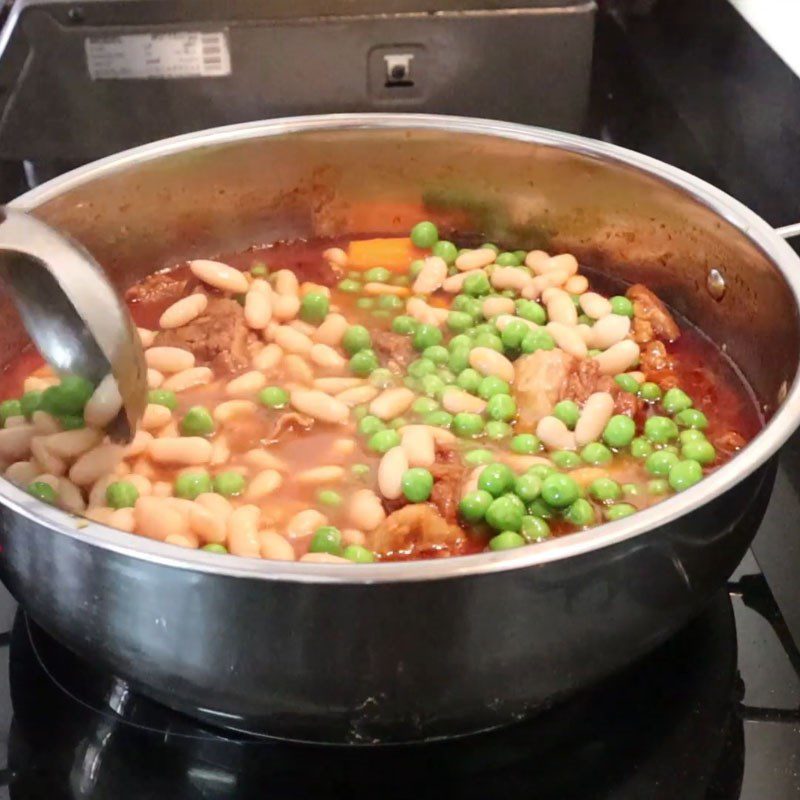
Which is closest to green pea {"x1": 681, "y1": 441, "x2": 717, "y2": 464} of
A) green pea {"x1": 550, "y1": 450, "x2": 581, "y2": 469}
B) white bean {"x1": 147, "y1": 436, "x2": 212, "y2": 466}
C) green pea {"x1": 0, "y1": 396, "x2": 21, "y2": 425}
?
green pea {"x1": 550, "y1": 450, "x2": 581, "y2": 469}

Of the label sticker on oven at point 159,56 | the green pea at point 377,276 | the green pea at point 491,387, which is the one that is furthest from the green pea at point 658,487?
the label sticker on oven at point 159,56

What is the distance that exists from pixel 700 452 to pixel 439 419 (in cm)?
30

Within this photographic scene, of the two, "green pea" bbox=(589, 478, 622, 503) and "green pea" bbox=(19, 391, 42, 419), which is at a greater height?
"green pea" bbox=(19, 391, 42, 419)

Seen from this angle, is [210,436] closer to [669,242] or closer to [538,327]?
[538,327]

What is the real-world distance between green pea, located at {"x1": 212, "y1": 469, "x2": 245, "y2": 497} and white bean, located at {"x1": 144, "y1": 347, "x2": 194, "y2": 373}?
0.23 metres

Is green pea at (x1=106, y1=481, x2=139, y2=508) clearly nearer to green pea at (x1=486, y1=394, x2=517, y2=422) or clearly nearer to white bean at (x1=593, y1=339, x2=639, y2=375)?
green pea at (x1=486, y1=394, x2=517, y2=422)

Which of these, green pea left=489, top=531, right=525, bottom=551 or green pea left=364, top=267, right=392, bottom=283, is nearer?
green pea left=489, top=531, right=525, bottom=551

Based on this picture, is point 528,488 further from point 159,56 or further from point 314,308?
point 159,56

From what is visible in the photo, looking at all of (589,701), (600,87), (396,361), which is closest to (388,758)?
(589,701)

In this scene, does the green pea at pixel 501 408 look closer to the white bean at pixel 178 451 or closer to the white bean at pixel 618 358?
the white bean at pixel 618 358

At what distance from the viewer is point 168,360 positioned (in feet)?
4.33

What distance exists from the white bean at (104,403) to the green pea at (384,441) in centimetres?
30

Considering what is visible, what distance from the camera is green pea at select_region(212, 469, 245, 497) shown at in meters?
1.14

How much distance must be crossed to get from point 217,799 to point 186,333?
2.23ft
